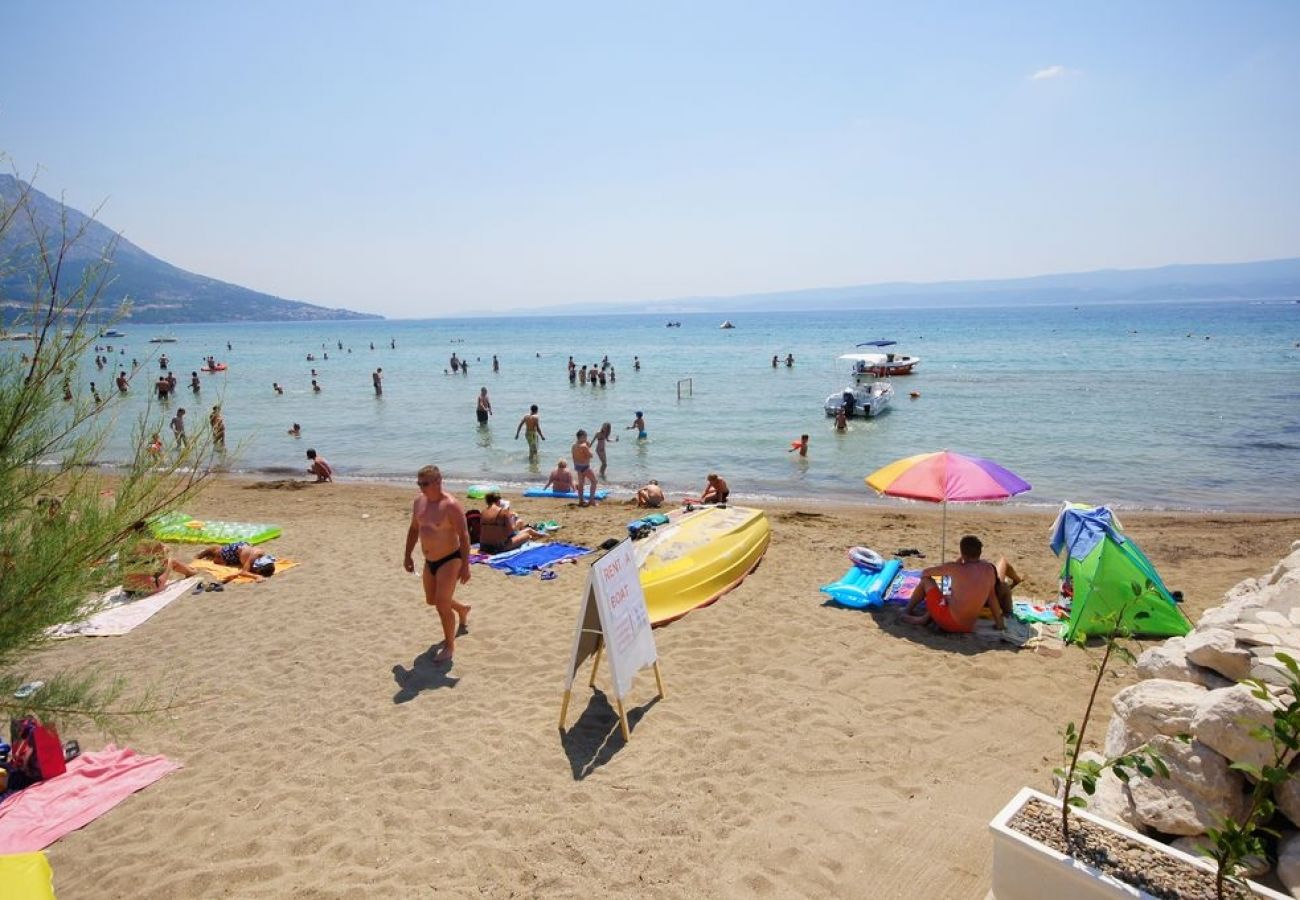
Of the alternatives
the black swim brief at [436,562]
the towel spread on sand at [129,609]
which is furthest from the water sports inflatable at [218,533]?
the black swim brief at [436,562]

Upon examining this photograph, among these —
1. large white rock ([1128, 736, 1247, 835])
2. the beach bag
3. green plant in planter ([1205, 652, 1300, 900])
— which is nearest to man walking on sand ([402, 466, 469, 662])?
the beach bag

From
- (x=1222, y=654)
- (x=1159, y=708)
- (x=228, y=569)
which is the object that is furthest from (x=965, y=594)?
(x=228, y=569)

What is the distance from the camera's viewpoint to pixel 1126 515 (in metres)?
13.2

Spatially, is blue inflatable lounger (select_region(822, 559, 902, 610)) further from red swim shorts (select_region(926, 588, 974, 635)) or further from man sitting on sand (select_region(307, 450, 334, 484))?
man sitting on sand (select_region(307, 450, 334, 484))

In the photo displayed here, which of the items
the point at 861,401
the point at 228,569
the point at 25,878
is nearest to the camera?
the point at 25,878

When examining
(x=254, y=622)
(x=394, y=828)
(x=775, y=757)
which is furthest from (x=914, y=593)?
(x=254, y=622)

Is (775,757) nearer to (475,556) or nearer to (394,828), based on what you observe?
(394,828)

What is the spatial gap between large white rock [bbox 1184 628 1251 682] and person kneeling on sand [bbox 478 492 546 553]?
780cm

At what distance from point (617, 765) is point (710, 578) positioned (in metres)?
3.36

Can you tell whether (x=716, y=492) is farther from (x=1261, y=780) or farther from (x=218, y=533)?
(x=1261, y=780)

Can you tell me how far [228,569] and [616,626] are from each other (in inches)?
Result: 259

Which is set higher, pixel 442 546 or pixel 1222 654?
pixel 1222 654

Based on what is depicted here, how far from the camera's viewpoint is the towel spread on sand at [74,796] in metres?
4.47

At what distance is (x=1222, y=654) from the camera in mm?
3904
